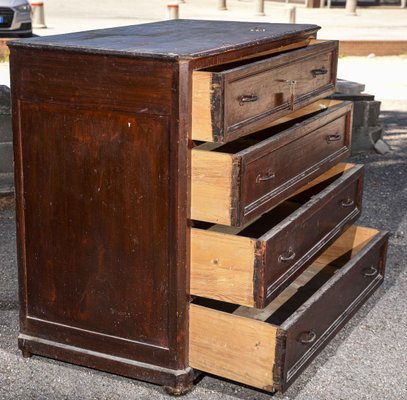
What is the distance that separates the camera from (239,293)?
3.31m

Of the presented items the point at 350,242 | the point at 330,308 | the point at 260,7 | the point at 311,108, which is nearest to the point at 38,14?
the point at 260,7

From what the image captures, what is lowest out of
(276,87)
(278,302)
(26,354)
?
(26,354)

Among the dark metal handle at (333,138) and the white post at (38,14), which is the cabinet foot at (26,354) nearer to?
the dark metal handle at (333,138)

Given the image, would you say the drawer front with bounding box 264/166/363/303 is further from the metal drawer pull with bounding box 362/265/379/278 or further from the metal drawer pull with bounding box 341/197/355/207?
the metal drawer pull with bounding box 362/265/379/278

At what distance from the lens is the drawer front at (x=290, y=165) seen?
Result: 10.9 ft

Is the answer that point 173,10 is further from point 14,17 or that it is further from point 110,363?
point 110,363

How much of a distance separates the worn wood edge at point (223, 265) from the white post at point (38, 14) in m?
14.7

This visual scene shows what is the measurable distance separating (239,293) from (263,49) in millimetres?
1006

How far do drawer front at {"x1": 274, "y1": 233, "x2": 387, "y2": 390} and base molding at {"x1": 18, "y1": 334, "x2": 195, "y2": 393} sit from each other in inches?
14.8

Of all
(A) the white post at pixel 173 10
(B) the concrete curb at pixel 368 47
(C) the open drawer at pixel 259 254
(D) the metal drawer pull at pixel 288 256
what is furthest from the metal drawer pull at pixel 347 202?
(A) the white post at pixel 173 10

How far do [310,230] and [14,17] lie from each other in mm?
10870

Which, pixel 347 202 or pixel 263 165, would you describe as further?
pixel 347 202

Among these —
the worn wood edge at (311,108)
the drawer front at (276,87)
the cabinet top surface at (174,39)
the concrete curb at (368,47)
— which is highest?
the cabinet top surface at (174,39)

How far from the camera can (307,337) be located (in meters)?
3.52
